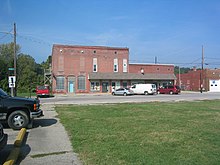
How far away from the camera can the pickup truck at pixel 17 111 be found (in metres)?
10.4

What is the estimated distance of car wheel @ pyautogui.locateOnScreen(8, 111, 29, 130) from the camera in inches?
414

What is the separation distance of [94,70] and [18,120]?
44.0 m

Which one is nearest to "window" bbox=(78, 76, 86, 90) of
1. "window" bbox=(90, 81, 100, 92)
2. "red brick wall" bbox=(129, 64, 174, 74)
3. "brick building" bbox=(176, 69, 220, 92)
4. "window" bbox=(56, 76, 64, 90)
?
"window" bbox=(90, 81, 100, 92)

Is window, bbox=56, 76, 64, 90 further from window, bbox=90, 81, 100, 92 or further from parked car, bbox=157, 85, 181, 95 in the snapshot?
parked car, bbox=157, 85, 181, 95

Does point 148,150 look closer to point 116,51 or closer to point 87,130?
point 87,130

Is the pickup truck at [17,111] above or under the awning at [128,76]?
under

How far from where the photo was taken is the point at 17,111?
10.6 metres

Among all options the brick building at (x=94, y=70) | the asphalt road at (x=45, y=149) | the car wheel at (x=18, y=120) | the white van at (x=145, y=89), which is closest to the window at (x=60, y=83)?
the brick building at (x=94, y=70)

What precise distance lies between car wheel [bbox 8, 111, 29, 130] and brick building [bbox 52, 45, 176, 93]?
136 ft

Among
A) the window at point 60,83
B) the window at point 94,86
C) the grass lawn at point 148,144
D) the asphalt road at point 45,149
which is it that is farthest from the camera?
the window at point 94,86

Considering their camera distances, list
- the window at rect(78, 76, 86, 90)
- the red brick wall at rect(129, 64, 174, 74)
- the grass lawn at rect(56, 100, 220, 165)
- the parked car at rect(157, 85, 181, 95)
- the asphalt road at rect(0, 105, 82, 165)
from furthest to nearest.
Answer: the red brick wall at rect(129, 64, 174, 74) → the window at rect(78, 76, 86, 90) → the parked car at rect(157, 85, 181, 95) → the asphalt road at rect(0, 105, 82, 165) → the grass lawn at rect(56, 100, 220, 165)

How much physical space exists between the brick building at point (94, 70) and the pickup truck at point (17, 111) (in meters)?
41.3

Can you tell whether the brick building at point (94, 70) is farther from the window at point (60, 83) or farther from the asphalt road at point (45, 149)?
the asphalt road at point (45, 149)

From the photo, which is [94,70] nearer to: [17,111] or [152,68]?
[152,68]
